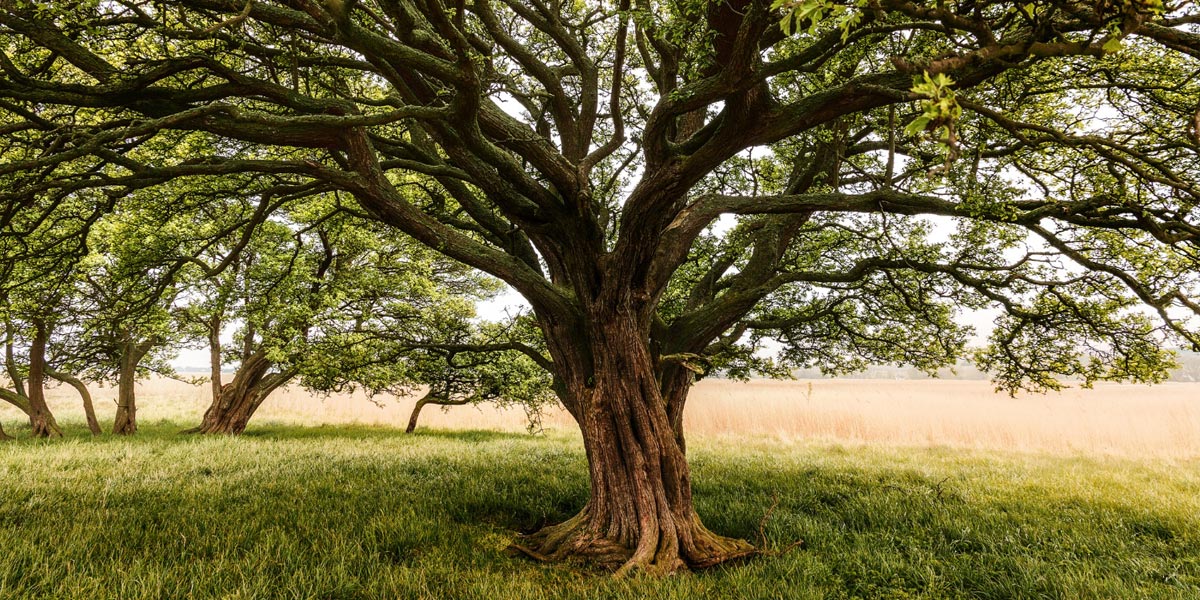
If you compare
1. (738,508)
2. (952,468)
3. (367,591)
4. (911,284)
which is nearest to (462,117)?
(367,591)

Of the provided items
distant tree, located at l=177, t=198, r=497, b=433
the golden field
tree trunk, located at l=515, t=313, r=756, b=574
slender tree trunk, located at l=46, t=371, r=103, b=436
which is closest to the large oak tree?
tree trunk, located at l=515, t=313, r=756, b=574

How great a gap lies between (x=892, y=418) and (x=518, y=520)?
66.3ft

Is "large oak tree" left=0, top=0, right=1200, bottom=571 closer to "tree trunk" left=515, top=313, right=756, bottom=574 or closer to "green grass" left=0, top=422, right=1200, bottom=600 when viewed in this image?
"tree trunk" left=515, top=313, right=756, bottom=574

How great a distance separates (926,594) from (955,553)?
1.63 meters

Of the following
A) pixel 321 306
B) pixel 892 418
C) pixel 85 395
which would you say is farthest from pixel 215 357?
pixel 892 418

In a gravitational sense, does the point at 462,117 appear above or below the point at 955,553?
above

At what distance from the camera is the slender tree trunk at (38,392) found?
16516 millimetres

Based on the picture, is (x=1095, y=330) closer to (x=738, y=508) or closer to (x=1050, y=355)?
(x=1050, y=355)

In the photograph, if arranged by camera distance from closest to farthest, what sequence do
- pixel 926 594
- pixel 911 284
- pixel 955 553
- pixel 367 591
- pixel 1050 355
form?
pixel 367 591 → pixel 926 594 → pixel 955 553 → pixel 1050 355 → pixel 911 284

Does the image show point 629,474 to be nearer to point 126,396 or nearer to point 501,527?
point 501,527

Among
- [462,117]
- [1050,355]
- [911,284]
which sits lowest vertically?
[1050,355]

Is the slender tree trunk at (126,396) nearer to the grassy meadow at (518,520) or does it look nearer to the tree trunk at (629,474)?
the grassy meadow at (518,520)

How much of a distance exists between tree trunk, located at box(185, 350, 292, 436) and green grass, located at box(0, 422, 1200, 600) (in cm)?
493

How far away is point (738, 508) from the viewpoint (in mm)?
8375
